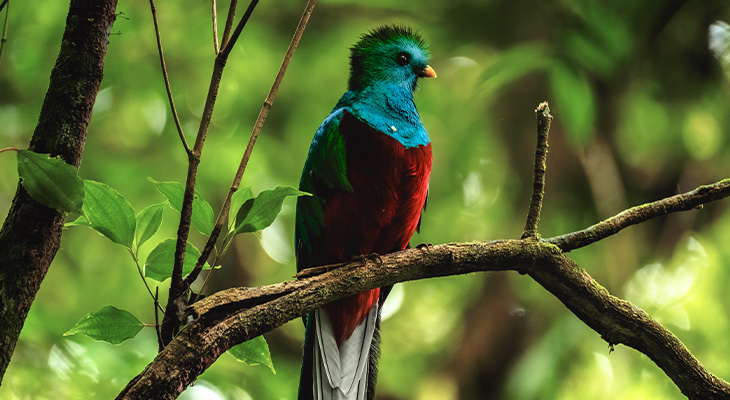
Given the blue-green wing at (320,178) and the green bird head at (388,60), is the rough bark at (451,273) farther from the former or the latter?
the green bird head at (388,60)

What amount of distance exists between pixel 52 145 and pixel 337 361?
1629mm

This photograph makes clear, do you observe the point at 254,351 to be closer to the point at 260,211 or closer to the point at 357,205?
the point at 260,211

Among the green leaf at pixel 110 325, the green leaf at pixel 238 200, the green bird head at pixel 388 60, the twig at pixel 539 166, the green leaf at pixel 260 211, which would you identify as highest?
the green bird head at pixel 388 60

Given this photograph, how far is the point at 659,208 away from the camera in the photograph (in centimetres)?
184

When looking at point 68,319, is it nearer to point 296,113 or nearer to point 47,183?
point 296,113

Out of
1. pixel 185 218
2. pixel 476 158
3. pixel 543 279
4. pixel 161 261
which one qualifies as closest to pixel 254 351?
pixel 161 261

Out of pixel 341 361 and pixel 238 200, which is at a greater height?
pixel 341 361

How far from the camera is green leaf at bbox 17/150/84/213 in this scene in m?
1.22

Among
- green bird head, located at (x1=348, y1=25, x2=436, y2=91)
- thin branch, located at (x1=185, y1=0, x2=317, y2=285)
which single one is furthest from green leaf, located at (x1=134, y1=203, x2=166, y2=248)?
green bird head, located at (x1=348, y1=25, x2=436, y2=91)

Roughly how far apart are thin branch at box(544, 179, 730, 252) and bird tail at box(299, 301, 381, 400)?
1.14m

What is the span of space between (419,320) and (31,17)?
3.89 metres

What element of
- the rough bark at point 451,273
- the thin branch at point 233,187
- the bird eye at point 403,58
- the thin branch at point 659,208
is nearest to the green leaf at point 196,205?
the thin branch at point 233,187

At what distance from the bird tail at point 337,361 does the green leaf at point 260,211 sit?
1226 mm

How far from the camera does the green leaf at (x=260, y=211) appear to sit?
4.91 feet
